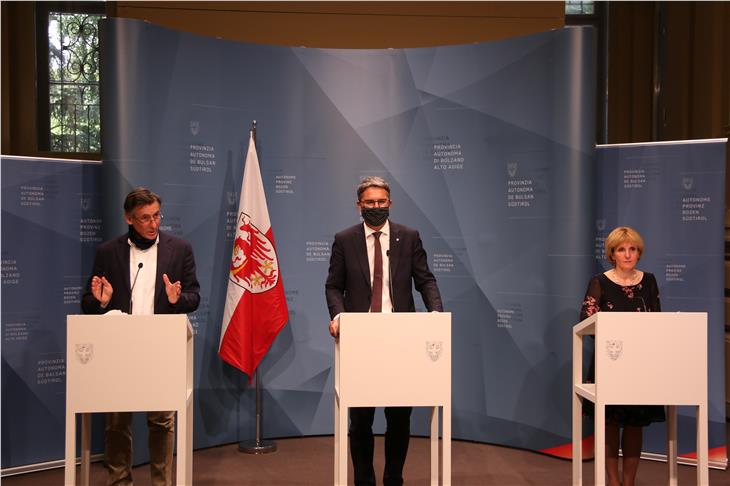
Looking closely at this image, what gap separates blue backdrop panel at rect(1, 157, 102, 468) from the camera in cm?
472

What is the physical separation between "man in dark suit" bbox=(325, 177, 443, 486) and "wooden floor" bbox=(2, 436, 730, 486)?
782mm

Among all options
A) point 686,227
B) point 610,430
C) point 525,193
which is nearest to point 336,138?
point 525,193

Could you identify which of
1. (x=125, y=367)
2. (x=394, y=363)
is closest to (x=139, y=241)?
(x=125, y=367)

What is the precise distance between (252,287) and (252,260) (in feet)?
0.61

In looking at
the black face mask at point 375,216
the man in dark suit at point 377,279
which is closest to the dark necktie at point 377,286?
the man in dark suit at point 377,279

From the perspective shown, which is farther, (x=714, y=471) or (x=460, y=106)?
(x=460, y=106)

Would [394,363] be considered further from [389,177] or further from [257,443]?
[389,177]

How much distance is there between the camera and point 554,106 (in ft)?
17.2

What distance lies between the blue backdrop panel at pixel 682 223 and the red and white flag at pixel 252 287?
2.33m

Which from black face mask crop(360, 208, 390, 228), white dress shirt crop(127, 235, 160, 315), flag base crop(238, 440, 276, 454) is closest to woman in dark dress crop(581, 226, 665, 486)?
black face mask crop(360, 208, 390, 228)

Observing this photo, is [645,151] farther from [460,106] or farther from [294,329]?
[294,329]

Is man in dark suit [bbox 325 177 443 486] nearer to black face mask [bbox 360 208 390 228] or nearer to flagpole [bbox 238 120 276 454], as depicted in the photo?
black face mask [bbox 360 208 390 228]

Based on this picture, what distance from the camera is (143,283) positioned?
12.3 feet

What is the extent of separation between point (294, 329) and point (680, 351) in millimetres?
2978
